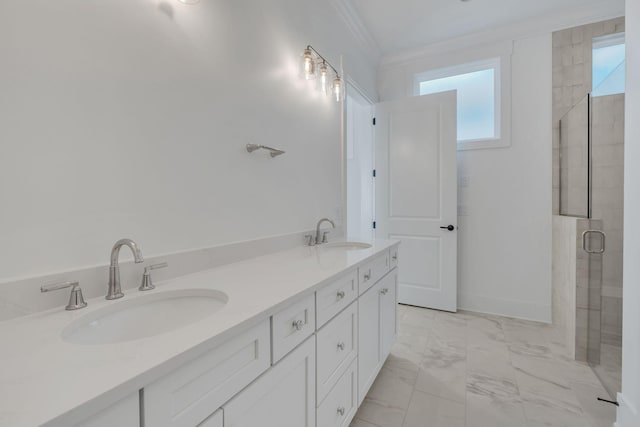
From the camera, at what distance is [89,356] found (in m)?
0.51

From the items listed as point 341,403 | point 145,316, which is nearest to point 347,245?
point 341,403

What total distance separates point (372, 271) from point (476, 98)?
2380 millimetres

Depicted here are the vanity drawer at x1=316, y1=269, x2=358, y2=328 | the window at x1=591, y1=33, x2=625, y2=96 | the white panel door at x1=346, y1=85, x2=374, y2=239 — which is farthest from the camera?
the white panel door at x1=346, y1=85, x2=374, y2=239

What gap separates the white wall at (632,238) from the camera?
1188 mm

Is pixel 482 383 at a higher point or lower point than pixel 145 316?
lower

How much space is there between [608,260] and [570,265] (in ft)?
1.27

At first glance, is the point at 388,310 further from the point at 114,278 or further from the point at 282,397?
the point at 114,278

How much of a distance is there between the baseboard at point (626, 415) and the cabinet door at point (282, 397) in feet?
4.43

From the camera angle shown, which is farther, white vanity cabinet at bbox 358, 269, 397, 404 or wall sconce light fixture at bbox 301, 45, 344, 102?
wall sconce light fixture at bbox 301, 45, 344, 102

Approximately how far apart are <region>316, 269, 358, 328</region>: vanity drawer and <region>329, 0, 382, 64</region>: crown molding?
2.10 m

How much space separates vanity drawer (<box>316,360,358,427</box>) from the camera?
1072 millimetres

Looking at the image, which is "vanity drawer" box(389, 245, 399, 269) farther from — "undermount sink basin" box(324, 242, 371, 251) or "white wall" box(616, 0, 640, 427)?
"white wall" box(616, 0, 640, 427)

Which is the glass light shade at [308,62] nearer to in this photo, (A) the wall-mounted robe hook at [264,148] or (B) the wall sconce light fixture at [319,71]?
(B) the wall sconce light fixture at [319,71]

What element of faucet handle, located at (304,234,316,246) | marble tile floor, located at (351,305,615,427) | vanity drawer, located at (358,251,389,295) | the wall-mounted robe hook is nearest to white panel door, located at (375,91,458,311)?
marble tile floor, located at (351,305,615,427)
